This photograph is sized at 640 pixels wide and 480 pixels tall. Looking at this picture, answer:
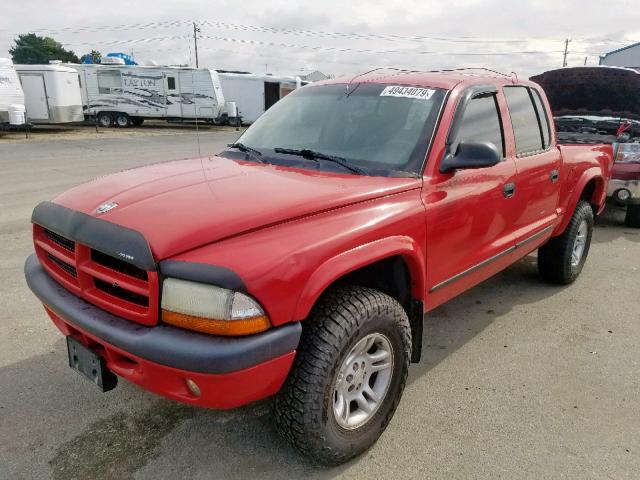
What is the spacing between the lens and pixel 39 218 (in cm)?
260

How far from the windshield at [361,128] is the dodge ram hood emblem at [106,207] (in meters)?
1.08

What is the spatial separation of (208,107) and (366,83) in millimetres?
24411

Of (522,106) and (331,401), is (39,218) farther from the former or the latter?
(522,106)

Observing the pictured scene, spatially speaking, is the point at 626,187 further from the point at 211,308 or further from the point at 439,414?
the point at 211,308

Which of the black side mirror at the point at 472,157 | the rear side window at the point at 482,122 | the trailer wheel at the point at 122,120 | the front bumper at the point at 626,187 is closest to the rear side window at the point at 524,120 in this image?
the rear side window at the point at 482,122

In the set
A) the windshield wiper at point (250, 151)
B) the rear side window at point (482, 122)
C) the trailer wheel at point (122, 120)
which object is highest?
the rear side window at point (482, 122)

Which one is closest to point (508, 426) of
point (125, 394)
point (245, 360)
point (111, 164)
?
point (245, 360)

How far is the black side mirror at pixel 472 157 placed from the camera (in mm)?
2729

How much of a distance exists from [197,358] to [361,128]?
5.85 feet

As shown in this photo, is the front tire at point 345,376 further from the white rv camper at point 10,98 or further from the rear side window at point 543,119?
the white rv camper at point 10,98

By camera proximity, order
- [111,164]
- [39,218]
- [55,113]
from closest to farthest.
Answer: [39,218], [111,164], [55,113]

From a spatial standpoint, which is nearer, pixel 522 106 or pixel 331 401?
pixel 331 401

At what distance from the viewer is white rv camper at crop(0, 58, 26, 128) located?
736 inches

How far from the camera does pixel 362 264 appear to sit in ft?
7.52
